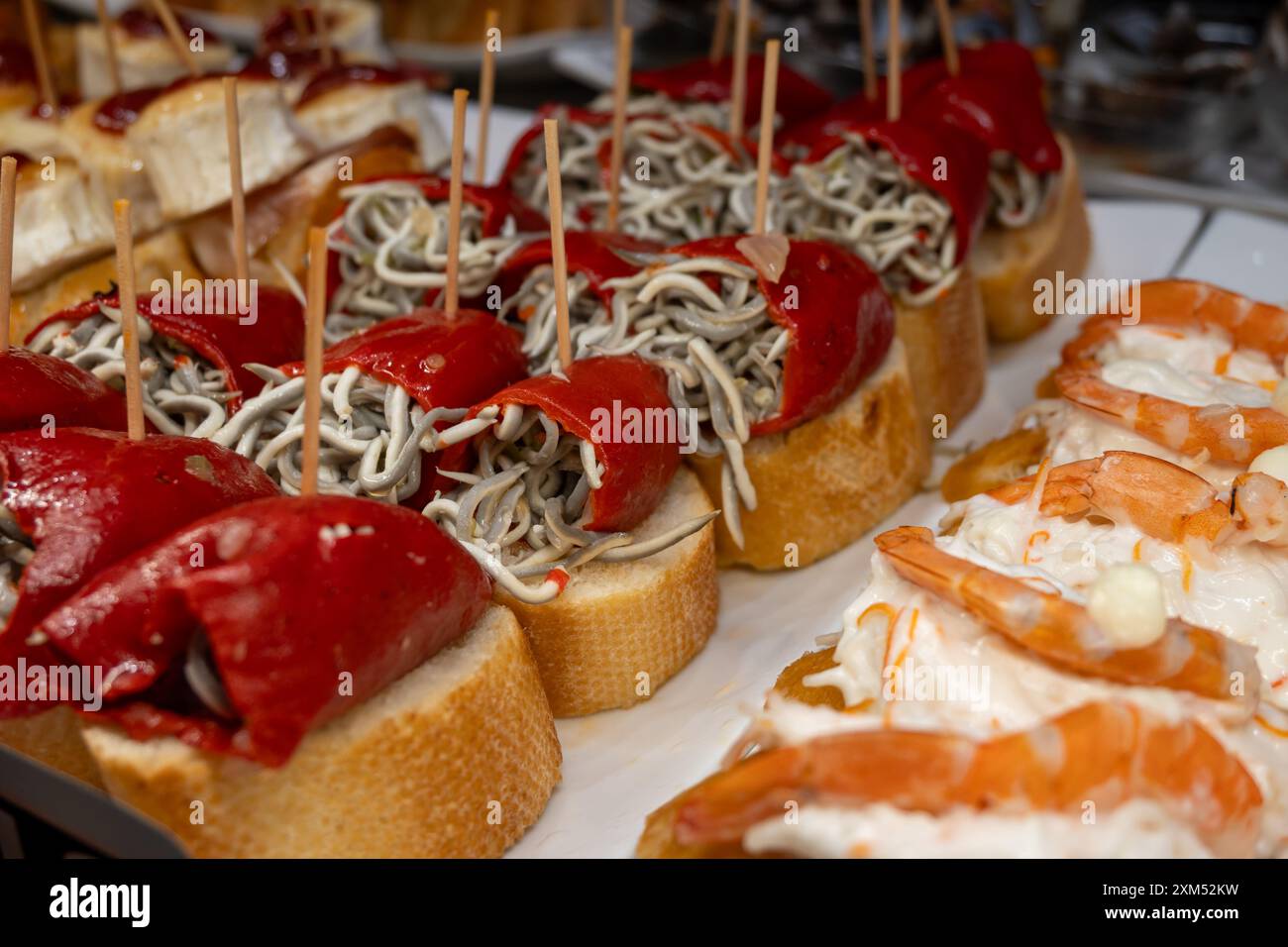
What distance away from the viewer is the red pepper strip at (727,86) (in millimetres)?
3936

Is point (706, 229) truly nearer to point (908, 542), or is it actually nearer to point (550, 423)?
point (550, 423)

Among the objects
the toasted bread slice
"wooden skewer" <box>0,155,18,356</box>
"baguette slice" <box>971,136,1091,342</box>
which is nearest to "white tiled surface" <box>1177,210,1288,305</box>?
"baguette slice" <box>971,136,1091,342</box>

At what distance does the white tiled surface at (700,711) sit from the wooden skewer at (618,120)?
1035 millimetres

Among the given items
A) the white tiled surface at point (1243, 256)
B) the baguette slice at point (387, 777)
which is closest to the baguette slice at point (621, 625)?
the baguette slice at point (387, 777)

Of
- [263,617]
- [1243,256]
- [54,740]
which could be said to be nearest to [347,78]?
[54,740]

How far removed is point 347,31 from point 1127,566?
374 cm

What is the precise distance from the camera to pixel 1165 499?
221 centimetres

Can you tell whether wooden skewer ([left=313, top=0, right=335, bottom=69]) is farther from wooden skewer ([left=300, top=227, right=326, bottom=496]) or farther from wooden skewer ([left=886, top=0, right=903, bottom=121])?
wooden skewer ([left=300, top=227, right=326, bottom=496])

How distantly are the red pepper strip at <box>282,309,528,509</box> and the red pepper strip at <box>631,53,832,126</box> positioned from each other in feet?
5.24

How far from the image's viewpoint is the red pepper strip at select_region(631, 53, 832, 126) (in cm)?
394

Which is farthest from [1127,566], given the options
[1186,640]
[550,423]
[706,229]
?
[706,229]

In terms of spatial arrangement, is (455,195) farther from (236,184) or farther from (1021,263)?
(1021,263)

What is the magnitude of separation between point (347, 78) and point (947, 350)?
1978 millimetres

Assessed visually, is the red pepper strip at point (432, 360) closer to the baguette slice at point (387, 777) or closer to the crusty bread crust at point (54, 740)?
the baguette slice at point (387, 777)
